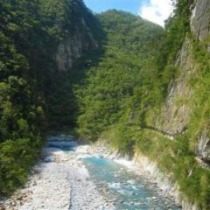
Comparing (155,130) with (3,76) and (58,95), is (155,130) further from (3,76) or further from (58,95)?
(58,95)

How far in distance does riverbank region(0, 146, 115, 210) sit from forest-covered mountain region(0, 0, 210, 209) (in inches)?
67.5

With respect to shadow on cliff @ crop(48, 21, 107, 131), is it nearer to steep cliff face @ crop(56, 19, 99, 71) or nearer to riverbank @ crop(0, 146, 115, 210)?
steep cliff face @ crop(56, 19, 99, 71)

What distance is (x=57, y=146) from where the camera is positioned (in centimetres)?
6712

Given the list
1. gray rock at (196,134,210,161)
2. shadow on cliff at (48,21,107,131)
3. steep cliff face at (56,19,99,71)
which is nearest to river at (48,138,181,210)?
gray rock at (196,134,210,161)

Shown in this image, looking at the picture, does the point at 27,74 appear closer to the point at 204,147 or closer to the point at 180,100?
the point at 180,100

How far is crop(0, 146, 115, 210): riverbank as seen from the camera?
32.7m

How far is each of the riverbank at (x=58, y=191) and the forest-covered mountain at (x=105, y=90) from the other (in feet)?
5.62

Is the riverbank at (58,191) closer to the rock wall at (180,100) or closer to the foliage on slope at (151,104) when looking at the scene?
the foliage on slope at (151,104)

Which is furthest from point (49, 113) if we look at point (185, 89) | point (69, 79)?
point (185, 89)

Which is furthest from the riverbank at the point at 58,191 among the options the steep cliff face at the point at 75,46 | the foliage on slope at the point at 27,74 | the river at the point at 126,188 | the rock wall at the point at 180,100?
the steep cliff face at the point at 75,46

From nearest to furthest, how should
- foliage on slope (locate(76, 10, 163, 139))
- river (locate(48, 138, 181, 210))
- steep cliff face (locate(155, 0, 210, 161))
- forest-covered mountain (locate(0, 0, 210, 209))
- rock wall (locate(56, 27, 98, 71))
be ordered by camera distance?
river (locate(48, 138, 181, 210)) < forest-covered mountain (locate(0, 0, 210, 209)) < steep cliff face (locate(155, 0, 210, 161)) < foliage on slope (locate(76, 10, 163, 139)) < rock wall (locate(56, 27, 98, 71))

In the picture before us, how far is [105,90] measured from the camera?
288ft

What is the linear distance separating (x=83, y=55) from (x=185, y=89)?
231 feet

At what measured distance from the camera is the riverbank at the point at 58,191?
107 ft
